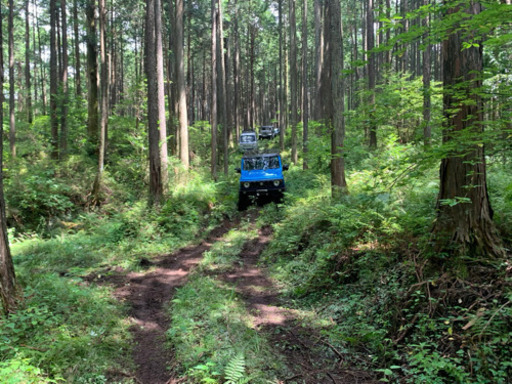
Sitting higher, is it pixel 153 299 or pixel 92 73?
pixel 92 73

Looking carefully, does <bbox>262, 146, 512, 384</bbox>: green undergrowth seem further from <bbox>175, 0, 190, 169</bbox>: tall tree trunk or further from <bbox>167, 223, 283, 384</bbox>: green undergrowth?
<bbox>175, 0, 190, 169</bbox>: tall tree trunk

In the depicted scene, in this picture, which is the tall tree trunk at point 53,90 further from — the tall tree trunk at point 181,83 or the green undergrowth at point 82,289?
the green undergrowth at point 82,289

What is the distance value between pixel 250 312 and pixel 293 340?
1.09 meters

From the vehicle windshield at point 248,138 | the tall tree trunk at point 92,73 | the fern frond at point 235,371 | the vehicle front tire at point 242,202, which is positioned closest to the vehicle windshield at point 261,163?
the vehicle front tire at point 242,202

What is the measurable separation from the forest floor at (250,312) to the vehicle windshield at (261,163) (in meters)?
5.35

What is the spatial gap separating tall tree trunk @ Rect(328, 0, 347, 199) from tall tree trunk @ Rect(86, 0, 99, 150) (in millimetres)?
14478

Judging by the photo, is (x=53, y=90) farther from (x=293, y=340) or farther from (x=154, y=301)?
(x=293, y=340)

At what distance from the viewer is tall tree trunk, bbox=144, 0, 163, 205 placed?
453 inches

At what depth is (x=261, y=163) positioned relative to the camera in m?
13.9

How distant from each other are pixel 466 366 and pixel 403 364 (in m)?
0.62

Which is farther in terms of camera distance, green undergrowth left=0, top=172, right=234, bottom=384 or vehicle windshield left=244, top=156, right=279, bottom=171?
vehicle windshield left=244, top=156, right=279, bottom=171

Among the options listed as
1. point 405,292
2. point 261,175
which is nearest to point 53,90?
point 261,175

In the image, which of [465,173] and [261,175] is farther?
[261,175]

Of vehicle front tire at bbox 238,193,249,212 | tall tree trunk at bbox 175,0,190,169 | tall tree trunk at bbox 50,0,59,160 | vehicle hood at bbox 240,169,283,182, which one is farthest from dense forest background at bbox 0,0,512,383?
tall tree trunk at bbox 50,0,59,160
